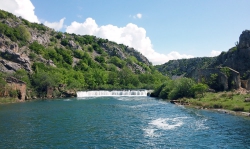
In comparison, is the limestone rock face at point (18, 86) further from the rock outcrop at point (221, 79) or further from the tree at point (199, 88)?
the rock outcrop at point (221, 79)

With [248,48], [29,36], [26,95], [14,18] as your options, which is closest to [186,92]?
[248,48]

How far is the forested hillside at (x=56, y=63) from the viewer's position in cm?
9136

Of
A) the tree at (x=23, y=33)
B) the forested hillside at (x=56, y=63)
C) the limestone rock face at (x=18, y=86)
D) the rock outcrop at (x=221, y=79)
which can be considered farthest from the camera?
the tree at (x=23, y=33)

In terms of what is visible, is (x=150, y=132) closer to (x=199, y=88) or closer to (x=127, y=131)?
(x=127, y=131)

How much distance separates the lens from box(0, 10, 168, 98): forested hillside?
91356 mm

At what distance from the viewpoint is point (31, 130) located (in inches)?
1309

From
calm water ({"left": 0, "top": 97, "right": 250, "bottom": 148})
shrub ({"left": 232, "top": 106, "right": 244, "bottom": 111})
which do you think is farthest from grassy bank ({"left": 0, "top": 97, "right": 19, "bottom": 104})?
shrub ({"left": 232, "top": 106, "right": 244, "bottom": 111})

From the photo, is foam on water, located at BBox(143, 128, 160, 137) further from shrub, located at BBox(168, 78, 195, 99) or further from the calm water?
shrub, located at BBox(168, 78, 195, 99)

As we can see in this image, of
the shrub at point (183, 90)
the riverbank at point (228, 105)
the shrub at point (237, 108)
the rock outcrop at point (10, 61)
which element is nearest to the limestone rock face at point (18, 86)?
the rock outcrop at point (10, 61)

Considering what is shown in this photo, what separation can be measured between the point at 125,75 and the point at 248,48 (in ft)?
249

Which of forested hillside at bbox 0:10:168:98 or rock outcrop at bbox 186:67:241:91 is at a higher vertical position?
forested hillside at bbox 0:10:168:98

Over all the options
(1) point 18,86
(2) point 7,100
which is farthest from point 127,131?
(1) point 18,86

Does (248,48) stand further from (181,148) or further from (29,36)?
(29,36)

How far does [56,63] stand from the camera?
132250mm
